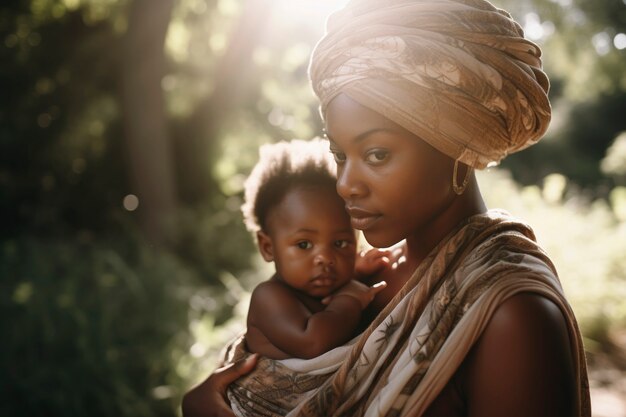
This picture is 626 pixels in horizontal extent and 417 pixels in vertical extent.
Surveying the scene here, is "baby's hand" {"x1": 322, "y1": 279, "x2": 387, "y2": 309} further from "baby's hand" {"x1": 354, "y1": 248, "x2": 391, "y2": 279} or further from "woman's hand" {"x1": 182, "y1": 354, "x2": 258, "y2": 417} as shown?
"woman's hand" {"x1": 182, "y1": 354, "x2": 258, "y2": 417}

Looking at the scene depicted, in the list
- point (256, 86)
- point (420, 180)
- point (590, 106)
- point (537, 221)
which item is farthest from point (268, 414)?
point (590, 106)

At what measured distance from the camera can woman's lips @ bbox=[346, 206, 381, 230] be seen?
1.52 m

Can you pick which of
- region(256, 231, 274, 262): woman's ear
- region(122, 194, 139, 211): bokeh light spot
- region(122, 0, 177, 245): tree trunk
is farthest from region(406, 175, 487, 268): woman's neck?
region(122, 194, 139, 211): bokeh light spot

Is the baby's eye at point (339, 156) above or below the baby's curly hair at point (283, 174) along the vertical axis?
above

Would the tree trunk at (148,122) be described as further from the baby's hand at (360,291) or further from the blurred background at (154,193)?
the baby's hand at (360,291)

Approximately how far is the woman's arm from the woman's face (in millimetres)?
377

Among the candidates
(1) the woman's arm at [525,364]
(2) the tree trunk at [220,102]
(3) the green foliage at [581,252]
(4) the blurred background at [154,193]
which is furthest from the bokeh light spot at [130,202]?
(1) the woman's arm at [525,364]

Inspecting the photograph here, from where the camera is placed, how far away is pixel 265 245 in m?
2.14

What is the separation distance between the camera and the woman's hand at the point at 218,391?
1.79 metres

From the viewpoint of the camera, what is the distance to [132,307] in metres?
5.09

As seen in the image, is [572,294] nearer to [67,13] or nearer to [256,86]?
[256,86]

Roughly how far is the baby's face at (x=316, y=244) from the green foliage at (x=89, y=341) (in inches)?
109

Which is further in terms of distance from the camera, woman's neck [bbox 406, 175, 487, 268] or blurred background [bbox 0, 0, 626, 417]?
blurred background [bbox 0, 0, 626, 417]

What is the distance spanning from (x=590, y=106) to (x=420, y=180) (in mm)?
24568
